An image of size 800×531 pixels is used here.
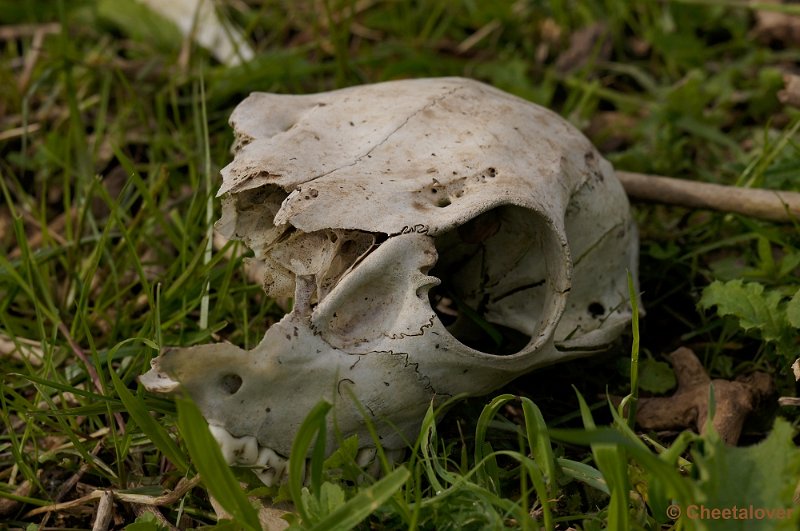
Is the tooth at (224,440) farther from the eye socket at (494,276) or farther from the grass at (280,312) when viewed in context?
the eye socket at (494,276)

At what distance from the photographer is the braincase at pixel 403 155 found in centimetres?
228

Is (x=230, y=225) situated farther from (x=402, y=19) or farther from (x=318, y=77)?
(x=402, y=19)

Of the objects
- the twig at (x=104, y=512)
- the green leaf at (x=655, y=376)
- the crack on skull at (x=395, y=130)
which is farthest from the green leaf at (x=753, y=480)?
the twig at (x=104, y=512)

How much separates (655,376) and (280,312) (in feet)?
4.02

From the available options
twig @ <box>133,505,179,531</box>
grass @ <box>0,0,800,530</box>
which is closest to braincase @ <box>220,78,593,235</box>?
grass @ <box>0,0,800,530</box>

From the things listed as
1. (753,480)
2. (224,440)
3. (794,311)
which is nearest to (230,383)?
(224,440)

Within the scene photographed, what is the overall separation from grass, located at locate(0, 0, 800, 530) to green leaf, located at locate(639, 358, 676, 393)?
0.01m

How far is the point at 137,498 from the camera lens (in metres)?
2.33

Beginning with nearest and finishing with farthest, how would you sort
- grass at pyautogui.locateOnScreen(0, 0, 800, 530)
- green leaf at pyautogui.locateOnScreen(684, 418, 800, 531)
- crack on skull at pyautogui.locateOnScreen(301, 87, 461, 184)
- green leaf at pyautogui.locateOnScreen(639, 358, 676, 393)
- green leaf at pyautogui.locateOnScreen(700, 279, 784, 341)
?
green leaf at pyautogui.locateOnScreen(684, 418, 800, 531), grass at pyautogui.locateOnScreen(0, 0, 800, 530), crack on skull at pyautogui.locateOnScreen(301, 87, 461, 184), green leaf at pyautogui.locateOnScreen(700, 279, 784, 341), green leaf at pyautogui.locateOnScreen(639, 358, 676, 393)

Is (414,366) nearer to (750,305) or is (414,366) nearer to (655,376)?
(655,376)

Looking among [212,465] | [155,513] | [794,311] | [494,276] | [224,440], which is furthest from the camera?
[494,276]

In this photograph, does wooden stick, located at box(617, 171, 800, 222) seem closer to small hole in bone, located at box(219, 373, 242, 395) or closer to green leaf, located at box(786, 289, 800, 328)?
green leaf, located at box(786, 289, 800, 328)

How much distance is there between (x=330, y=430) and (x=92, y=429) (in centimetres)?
88

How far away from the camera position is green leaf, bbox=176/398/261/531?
1851mm
